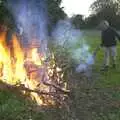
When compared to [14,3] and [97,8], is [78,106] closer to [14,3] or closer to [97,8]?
[14,3]

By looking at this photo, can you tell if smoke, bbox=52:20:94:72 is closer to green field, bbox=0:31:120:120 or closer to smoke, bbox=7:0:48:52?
smoke, bbox=7:0:48:52

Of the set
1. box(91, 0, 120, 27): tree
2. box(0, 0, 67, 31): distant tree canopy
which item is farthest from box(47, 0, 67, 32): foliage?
box(91, 0, 120, 27): tree

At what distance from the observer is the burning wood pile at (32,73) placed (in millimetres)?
7492

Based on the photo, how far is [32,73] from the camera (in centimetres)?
826

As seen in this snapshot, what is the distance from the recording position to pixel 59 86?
779 centimetres

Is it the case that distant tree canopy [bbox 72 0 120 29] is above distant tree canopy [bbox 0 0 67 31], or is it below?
above

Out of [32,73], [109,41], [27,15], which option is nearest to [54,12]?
[109,41]

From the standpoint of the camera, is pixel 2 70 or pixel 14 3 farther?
pixel 14 3

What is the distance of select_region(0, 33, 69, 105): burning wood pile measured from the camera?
7.49m

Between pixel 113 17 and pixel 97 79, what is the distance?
33.5 m

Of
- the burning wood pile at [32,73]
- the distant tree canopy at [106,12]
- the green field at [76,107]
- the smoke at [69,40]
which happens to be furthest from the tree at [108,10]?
the green field at [76,107]

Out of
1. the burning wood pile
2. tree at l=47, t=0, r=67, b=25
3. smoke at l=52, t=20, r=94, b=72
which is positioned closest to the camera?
the burning wood pile

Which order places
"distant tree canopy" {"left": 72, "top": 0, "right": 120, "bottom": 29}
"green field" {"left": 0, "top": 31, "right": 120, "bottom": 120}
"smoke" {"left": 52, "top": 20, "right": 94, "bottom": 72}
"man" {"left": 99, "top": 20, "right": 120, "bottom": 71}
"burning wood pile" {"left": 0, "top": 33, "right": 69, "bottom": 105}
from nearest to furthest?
1. "green field" {"left": 0, "top": 31, "right": 120, "bottom": 120}
2. "burning wood pile" {"left": 0, "top": 33, "right": 69, "bottom": 105}
3. "smoke" {"left": 52, "top": 20, "right": 94, "bottom": 72}
4. "man" {"left": 99, "top": 20, "right": 120, "bottom": 71}
5. "distant tree canopy" {"left": 72, "top": 0, "right": 120, "bottom": 29}

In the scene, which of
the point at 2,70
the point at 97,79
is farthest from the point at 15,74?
the point at 97,79
